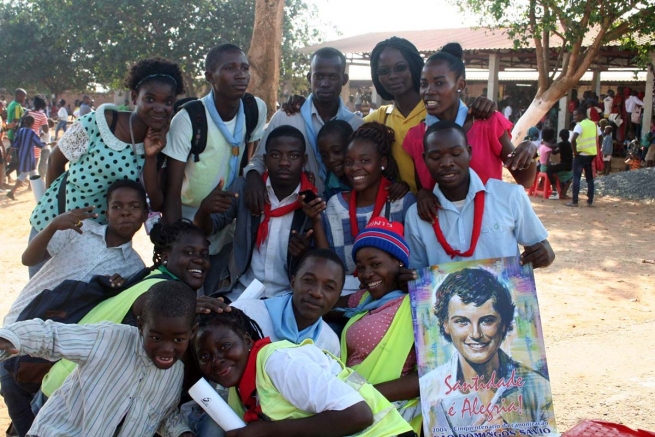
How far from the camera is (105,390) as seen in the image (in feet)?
9.18

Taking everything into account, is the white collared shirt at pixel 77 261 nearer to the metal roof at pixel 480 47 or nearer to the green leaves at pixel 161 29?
the metal roof at pixel 480 47

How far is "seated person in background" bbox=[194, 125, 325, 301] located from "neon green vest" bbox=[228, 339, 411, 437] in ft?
3.28

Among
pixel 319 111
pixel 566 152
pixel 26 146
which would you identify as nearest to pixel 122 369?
pixel 319 111

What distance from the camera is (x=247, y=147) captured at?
421 cm

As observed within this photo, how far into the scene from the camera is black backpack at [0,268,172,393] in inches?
124

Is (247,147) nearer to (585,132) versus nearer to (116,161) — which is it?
(116,161)

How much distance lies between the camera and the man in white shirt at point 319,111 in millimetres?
4039

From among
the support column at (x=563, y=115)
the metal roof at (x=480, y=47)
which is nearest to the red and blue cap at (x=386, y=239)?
the metal roof at (x=480, y=47)

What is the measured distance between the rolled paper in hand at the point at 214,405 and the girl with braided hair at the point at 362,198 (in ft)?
3.72

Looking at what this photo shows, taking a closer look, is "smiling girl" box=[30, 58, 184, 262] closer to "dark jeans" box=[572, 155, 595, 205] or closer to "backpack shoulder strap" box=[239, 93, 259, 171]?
"backpack shoulder strap" box=[239, 93, 259, 171]

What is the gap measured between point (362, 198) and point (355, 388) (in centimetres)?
131

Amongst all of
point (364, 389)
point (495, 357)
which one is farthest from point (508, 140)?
point (364, 389)

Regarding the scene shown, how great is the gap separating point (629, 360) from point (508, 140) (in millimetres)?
2623

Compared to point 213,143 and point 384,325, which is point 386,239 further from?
point 213,143
